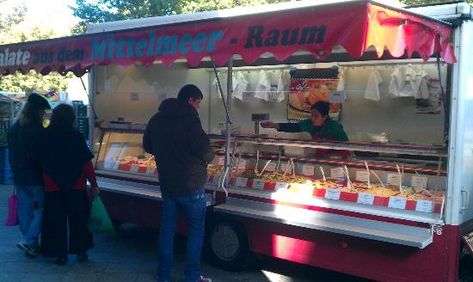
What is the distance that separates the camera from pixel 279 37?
12.7ft

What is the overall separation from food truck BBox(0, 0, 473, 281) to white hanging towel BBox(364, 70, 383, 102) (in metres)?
0.01

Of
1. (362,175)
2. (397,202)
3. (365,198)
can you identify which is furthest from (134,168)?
(397,202)

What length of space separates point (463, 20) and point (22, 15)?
114 ft

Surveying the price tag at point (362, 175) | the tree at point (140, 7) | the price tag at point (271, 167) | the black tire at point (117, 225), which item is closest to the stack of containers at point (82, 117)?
the tree at point (140, 7)

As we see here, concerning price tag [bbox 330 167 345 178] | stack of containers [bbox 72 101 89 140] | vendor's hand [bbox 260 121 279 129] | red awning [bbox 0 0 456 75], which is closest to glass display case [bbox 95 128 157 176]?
vendor's hand [bbox 260 121 279 129]

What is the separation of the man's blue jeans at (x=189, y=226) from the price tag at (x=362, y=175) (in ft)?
5.24

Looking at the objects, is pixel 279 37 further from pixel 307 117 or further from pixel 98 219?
pixel 307 117

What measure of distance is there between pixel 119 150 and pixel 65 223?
162 cm

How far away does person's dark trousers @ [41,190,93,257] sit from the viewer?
560 centimetres

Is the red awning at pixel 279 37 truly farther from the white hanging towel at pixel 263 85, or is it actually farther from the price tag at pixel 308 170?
the white hanging towel at pixel 263 85

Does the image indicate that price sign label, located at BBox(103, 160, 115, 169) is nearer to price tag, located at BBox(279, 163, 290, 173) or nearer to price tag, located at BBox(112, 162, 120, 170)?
price tag, located at BBox(112, 162, 120, 170)

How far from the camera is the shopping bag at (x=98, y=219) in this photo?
18.6 feet

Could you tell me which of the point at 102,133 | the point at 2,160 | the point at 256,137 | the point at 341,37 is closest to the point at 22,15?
the point at 2,160

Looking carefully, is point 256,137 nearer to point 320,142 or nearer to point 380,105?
point 320,142
